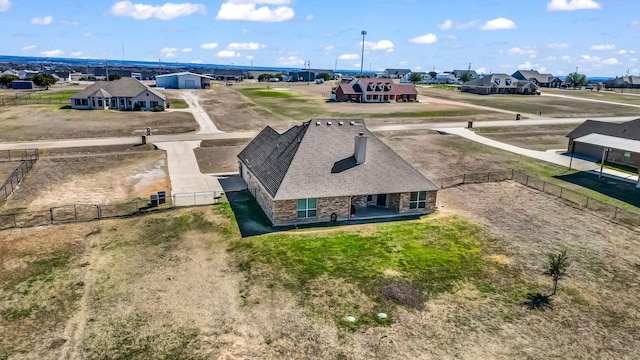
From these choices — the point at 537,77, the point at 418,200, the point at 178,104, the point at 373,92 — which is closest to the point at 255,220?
the point at 418,200

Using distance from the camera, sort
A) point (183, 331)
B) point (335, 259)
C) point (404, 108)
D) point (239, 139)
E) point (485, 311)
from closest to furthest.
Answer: point (183, 331)
point (485, 311)
point (335, 259)
point (239, 139)
point (404, 108)

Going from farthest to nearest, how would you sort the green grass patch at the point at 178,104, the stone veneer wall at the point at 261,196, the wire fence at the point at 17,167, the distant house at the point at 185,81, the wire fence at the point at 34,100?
the distant house at the point at 185,81 → the green grass patch at the point at 178,104 → the wire fence at the point at 34,100 → the wire fence at the point at 17,167 → the stone veneer wall at the point at 261,196

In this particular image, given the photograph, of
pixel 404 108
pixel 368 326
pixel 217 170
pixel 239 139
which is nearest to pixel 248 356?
pixel 368 326

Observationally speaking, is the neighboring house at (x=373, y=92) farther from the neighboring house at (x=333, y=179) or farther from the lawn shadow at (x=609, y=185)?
the neighboring house at (x=333, y=179)

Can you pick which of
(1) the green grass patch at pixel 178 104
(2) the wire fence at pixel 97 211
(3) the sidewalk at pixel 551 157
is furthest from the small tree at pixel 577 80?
(2) the wire fence at pixel 97 211

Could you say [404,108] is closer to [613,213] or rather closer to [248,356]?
[613,213]

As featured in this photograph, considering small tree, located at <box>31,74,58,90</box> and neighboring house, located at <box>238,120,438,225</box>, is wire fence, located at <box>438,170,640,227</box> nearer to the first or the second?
neighboring house, located at <box>238,120,438,225</box>
